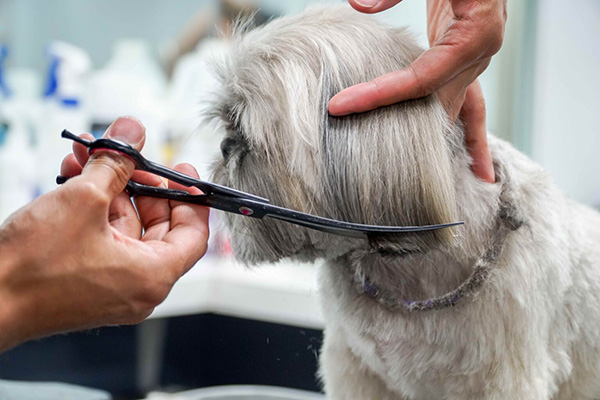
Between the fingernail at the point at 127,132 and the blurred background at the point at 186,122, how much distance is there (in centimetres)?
20

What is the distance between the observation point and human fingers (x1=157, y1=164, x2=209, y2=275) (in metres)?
0.60

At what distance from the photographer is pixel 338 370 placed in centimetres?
98

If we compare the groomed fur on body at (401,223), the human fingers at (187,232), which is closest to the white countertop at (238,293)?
the groomed fur on body at (401,223)

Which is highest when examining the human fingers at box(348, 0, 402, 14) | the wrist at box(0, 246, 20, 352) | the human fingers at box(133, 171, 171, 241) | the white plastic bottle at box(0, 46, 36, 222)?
the white plastic bottle at box(0, 46, 36, 222)

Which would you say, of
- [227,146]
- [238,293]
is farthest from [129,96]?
[227,146]

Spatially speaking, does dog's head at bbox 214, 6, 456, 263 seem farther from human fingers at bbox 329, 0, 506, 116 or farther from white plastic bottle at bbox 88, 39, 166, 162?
white plastic bottle at bbox 88, 39, 166, 162

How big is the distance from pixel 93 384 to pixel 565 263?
117 cm

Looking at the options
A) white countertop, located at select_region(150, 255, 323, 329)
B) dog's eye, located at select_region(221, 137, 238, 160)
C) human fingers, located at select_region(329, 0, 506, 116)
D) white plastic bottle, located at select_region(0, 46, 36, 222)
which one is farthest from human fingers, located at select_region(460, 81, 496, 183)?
white plastic bottle, located at select_region(0, 46, 36, 222)

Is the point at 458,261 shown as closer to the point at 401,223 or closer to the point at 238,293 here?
the point at 401,223

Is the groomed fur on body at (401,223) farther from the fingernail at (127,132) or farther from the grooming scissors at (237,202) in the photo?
the fingernail at (127,132)

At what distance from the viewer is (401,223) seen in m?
0.70

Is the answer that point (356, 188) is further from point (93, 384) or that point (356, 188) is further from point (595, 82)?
point (93, 384)

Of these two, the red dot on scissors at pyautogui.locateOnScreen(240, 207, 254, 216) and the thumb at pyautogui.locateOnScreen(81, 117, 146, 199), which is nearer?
the thumb at pyautogui.locateOnScreen(81, 117, 146, 199)

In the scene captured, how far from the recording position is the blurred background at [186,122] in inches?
50.2
